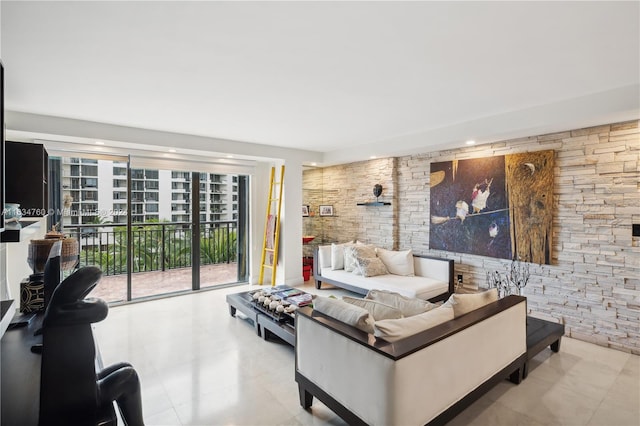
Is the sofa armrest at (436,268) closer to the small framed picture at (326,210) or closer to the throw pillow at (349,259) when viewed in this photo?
the throw pillow at (349,259)

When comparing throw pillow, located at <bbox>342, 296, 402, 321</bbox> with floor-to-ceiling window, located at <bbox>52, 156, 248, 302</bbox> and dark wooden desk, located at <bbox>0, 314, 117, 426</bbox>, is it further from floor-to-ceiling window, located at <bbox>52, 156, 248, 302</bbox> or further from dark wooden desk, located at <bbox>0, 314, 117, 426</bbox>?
floor-to-ceiling window, located at <bbox>52, 156, 248, 302</bbox>

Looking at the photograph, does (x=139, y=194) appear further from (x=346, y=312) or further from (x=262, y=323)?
(x=346, y=312)

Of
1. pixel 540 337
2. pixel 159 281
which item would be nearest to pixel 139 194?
pixel 159 281

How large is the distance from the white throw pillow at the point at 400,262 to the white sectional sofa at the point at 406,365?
2.25 metres

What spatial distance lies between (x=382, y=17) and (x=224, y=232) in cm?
489

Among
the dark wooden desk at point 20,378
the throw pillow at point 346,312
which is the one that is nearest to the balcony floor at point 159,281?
the dark wooden desk at point 20,378

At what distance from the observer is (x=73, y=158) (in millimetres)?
4289

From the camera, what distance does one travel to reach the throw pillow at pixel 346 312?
2008 mm

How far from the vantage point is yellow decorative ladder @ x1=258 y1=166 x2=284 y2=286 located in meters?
5.60

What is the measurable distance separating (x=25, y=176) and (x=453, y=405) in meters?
2.94

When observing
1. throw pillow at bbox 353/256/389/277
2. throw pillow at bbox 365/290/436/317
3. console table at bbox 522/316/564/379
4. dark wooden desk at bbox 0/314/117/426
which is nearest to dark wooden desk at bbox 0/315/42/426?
dark wooden desk at bbox 0/314/117/426

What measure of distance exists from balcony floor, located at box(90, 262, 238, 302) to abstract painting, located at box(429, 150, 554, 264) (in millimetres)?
3749

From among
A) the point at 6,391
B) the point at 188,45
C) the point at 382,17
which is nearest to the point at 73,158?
the point at 188,45

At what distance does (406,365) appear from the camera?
5.59 ft
